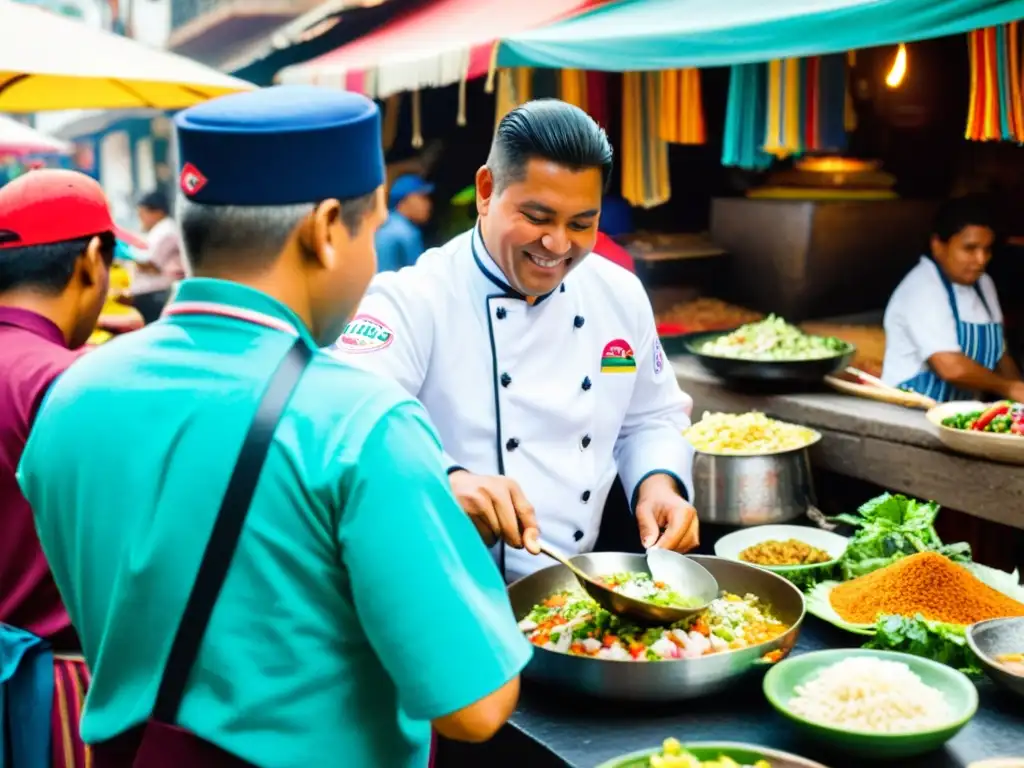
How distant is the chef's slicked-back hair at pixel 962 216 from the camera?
4.79 metres

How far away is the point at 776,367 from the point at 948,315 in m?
1.11

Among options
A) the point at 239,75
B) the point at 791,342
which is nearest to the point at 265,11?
the point at 239,75

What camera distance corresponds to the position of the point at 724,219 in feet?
21.9

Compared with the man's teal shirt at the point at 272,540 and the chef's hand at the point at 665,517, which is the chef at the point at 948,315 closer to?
the chef's hand at the point at 665,517

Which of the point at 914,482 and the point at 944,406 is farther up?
the point at 944,406

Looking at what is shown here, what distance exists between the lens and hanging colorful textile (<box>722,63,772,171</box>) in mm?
5312

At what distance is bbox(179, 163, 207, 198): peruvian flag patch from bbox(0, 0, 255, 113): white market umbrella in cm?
290

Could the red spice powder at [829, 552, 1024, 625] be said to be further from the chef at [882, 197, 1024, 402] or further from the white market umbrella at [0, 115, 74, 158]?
the white market umbrella at [0, 115, 74, 158]

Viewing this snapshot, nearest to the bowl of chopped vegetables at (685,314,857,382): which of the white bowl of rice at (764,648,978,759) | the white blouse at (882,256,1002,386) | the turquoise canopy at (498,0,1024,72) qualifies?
the white blouse at (882,256,1002,386)

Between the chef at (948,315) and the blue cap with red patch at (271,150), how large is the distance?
409cm

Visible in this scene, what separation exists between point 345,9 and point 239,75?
262cm

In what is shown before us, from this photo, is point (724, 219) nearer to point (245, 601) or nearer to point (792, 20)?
point (792, 20)

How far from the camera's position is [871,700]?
180 centimetres

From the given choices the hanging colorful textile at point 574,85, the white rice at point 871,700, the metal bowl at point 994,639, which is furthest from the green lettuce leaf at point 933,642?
the hanging colorful textile at point 574,85
